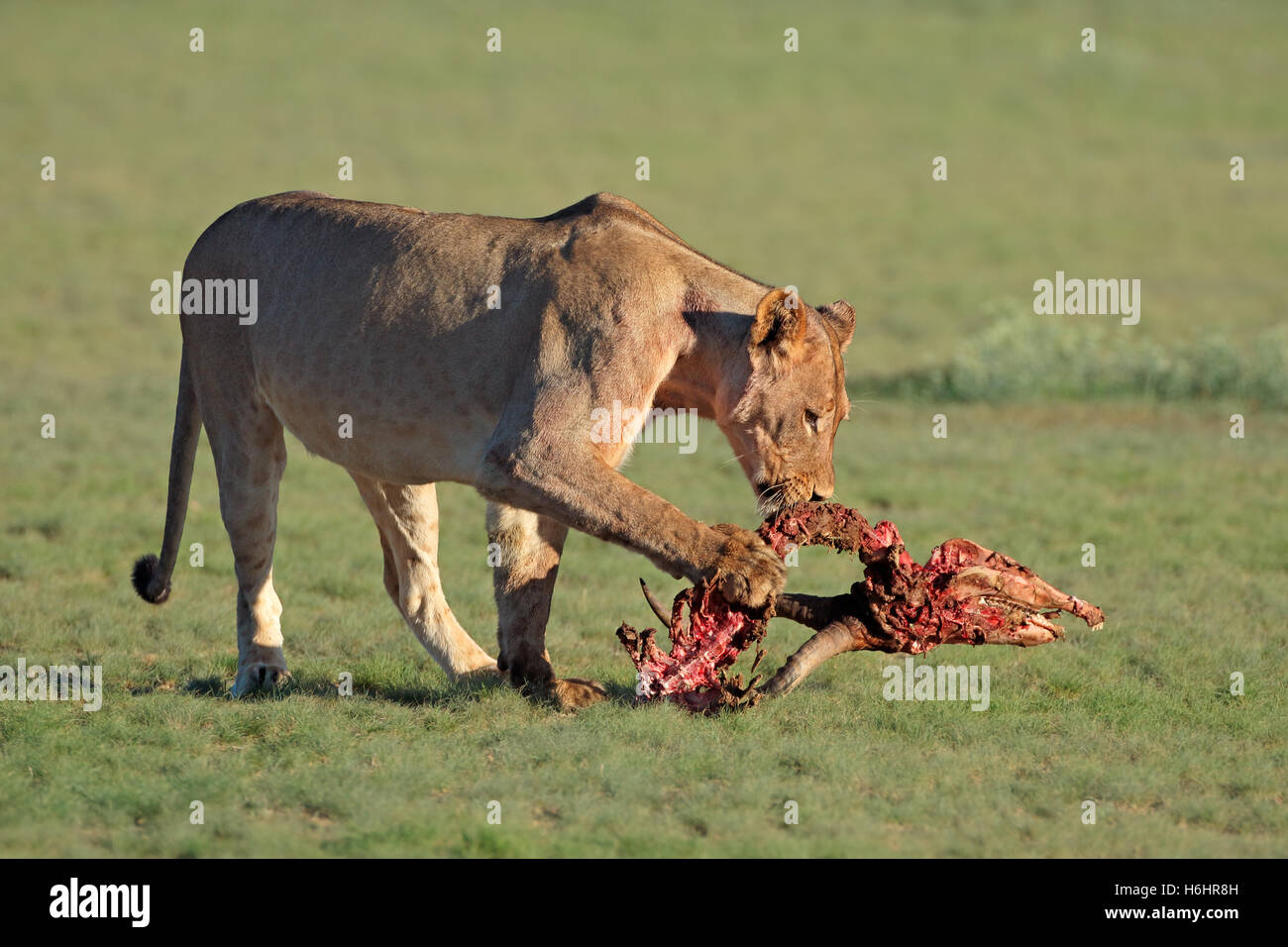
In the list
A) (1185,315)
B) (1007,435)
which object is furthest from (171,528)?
(1185,315)

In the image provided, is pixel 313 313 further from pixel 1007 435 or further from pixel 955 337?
pixel 955 337

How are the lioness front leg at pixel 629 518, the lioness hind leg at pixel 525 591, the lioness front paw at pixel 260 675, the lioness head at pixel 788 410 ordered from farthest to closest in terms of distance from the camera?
the lioness front paw at pixel 260 675, the lioness hind leg at pixel 525 591, the lioness head at pixel 788 410, the lioness front leg at pixel 629 518

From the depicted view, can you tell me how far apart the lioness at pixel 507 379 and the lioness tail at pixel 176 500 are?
369 mm

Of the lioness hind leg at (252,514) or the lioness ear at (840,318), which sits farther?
the lioness hind leg at (252,514)

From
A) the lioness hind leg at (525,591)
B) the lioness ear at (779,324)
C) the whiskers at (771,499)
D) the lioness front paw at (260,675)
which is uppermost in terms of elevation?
the lioness ear at (779,324)

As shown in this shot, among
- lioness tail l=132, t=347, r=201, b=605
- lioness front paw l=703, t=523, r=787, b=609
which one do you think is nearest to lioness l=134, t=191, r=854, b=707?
lioness front paw l=703, t=523, r=787, b=609

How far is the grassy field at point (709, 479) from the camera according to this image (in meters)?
6.22

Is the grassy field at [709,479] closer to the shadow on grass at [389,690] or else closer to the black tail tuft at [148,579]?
the shadow on grass at [389,690]

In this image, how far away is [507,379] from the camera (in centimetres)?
689

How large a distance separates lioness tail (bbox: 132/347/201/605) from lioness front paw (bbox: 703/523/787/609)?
322 centimetres

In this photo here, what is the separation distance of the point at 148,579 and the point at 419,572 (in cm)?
139

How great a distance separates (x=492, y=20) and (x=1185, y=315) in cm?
2983

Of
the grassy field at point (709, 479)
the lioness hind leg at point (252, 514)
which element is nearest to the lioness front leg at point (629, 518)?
the grassy field at point (709, 479)

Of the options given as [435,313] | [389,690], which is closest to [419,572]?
[389,690]
